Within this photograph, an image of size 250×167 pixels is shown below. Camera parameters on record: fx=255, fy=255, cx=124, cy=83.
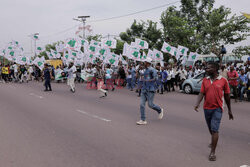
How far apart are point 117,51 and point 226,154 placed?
4112cm

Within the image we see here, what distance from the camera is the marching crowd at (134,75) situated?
11.6 m

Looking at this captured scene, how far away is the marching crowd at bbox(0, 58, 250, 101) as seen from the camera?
11.6m

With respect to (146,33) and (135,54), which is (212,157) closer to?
(135,54)

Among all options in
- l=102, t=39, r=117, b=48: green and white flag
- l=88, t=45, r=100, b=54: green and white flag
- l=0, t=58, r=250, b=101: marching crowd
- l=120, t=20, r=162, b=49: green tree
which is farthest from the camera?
l=120, t=20, r=162, b=49: green tree

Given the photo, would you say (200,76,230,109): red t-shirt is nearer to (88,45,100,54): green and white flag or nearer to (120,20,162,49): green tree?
(88,45,100,54): green and white flag

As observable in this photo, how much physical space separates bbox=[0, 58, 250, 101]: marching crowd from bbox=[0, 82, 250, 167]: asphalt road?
1450 millimetres

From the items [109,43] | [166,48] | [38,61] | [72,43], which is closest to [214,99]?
[166,48]

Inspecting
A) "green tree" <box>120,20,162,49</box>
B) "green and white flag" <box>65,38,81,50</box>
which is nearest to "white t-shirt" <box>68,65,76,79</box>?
"green and white flag" <box>65,38,81,50</box>

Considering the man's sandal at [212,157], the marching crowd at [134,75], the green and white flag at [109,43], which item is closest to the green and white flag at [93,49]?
the marching crowd at [134,75]

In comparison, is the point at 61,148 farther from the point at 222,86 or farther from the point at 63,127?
the point at 222,86

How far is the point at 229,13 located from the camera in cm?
2147

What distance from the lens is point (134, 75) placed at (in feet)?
53.9

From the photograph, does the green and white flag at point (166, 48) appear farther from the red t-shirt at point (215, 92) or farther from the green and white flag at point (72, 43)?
the red t-shirt at point (215, 92)

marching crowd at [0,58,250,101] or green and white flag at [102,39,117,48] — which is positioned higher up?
green and white flag at [102,39,117,48]
